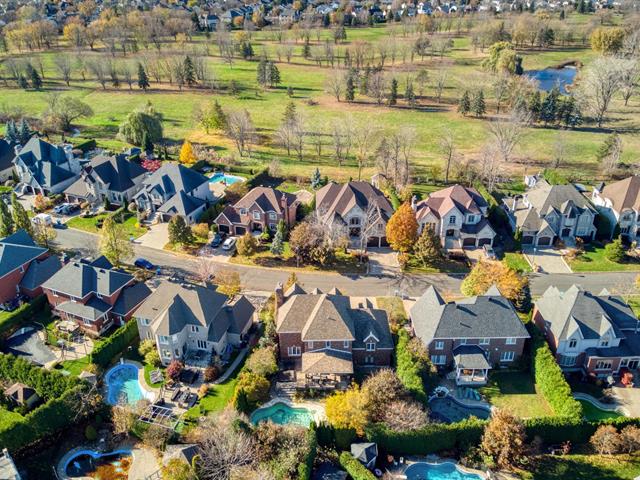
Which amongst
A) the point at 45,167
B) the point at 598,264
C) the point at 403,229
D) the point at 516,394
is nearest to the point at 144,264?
the point at 45,167

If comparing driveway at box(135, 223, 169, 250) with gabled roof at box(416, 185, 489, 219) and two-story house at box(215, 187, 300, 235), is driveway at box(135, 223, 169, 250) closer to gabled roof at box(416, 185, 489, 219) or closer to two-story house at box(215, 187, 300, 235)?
two-story house at box(215, 187, 300, 235)

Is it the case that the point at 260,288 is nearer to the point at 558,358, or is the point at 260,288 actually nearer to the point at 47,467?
the point at 47,467

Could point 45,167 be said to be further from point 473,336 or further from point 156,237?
point 473,336

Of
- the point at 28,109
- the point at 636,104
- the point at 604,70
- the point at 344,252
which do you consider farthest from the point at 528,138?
the point at 28,109

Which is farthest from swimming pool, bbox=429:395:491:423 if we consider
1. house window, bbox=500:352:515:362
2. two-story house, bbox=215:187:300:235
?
two-story house, bbox=215:187:300:235

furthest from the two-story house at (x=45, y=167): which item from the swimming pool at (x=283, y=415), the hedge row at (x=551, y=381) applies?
the hedge row at (x=551, y=381)

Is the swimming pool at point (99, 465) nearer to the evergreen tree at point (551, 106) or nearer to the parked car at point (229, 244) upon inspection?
the parked car at point (229, 244)
